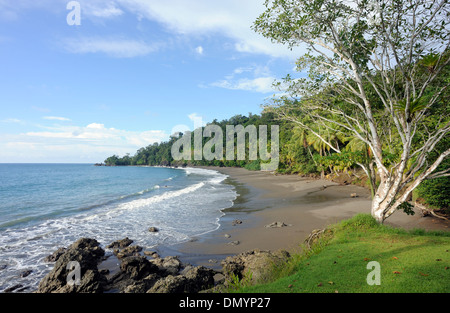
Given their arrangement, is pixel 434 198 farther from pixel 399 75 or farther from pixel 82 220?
pixel 82 220

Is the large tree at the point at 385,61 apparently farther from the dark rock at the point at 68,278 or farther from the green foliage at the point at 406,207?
the dark rock at the point at 68,278

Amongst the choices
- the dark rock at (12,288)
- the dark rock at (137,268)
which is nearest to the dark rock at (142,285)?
the dark rock at (137,268)

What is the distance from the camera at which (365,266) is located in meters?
5.61

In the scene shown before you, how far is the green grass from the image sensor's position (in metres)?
4.69

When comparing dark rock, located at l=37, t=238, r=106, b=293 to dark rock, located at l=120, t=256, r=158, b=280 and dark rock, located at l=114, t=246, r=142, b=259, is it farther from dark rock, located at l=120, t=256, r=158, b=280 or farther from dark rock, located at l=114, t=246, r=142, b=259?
dark rock, located at l=114, t=246, r=142, b=259

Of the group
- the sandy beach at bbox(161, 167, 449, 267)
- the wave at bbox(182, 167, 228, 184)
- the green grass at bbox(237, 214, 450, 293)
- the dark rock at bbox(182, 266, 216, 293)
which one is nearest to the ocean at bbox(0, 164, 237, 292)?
the sandy beach at bbox(161, 167, 449, 267)

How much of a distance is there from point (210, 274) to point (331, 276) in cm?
385
